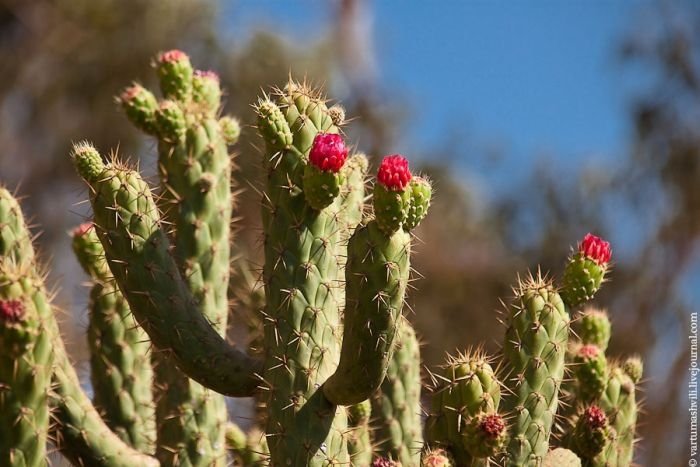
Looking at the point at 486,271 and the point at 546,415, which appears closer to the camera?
the point at 546,415

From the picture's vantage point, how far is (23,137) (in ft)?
55.2

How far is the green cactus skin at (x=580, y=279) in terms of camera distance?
10.9 ft

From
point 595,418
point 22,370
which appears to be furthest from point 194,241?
point 595,418

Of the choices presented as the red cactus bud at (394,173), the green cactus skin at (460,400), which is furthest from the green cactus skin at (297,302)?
the red cactus bud at (394,173)

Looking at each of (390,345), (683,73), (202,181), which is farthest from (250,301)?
(683,73)

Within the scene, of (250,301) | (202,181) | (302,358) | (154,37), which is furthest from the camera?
(154,37)

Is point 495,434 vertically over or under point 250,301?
under

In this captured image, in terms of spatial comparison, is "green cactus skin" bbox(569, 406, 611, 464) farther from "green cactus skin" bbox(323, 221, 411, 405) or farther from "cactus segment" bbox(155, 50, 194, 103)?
"cactus segment" bbox(155, 50, 194, 103)

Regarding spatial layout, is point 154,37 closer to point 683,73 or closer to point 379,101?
point 379,101

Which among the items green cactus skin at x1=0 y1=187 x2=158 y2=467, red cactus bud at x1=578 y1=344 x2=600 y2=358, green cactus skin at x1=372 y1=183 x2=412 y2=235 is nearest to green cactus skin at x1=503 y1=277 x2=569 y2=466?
red cactus bud at x1=578 y1=344 x2=600 y2=358

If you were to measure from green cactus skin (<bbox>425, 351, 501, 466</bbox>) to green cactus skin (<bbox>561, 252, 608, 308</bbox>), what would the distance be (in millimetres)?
307

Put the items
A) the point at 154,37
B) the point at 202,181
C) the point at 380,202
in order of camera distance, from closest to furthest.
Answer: the point at 380,202 → the point at 202,181 → the point at 154,37

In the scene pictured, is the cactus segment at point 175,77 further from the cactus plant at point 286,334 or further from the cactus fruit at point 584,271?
the cactus fruit at point 584,271

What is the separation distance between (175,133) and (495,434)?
4.60 ft
